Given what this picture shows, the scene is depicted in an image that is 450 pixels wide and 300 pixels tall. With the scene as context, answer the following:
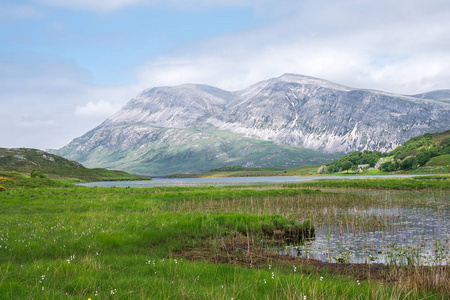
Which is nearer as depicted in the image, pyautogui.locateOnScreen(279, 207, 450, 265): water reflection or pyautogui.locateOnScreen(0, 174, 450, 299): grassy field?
pyautogui.locateOnScreen(0, 174, 450, 299): grassy field

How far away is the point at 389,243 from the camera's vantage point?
21.0 m

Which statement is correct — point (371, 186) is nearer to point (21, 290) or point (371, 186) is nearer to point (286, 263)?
point (286, 263)

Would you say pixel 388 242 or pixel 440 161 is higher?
pixel 440 161

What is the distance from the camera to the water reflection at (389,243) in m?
17.5

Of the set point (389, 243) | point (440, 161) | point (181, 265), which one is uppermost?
point (440, 161)

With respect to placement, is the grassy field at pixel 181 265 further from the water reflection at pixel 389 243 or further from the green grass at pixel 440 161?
the green grass at pixel 440 161

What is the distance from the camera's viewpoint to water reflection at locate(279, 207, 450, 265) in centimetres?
1747

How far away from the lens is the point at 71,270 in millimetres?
11242

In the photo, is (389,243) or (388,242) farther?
(388,242)

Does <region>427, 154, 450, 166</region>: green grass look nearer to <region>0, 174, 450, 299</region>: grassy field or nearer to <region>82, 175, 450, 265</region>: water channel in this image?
<region>82, 175, 450, 265</region>: water channel

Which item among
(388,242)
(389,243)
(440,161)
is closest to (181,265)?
(389,243)

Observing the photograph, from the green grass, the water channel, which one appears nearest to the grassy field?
the water channel

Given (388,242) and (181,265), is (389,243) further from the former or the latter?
(181,265)

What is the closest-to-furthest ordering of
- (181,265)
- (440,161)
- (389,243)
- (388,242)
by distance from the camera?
(181,265), (389,243), (388,242), (440,161)
